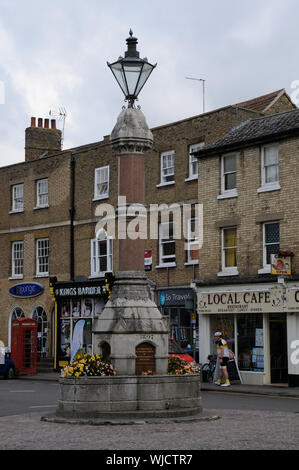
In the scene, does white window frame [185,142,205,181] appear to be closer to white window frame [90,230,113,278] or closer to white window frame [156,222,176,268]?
white window frame [156,222,176,268]

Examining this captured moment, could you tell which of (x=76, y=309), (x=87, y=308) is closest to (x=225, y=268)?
(x=87, y=308)

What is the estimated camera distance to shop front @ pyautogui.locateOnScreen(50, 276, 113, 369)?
33.7 metres

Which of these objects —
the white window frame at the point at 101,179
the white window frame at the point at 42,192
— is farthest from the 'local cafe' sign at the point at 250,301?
the white window frame at the point at 42,192

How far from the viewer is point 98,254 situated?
3478 centimetres

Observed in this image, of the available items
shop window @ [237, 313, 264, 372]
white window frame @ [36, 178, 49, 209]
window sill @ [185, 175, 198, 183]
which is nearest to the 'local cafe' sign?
shop window @ [237, 313, 264, 372]

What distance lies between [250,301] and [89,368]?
1338 cm

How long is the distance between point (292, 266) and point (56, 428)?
1469cm

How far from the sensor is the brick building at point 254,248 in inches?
1032

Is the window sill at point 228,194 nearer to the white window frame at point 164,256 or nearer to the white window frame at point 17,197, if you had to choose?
the white window frame at point 164,256

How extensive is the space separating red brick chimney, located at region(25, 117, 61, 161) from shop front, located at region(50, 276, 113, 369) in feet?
29.3

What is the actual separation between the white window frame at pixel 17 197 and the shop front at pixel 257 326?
13586mm
